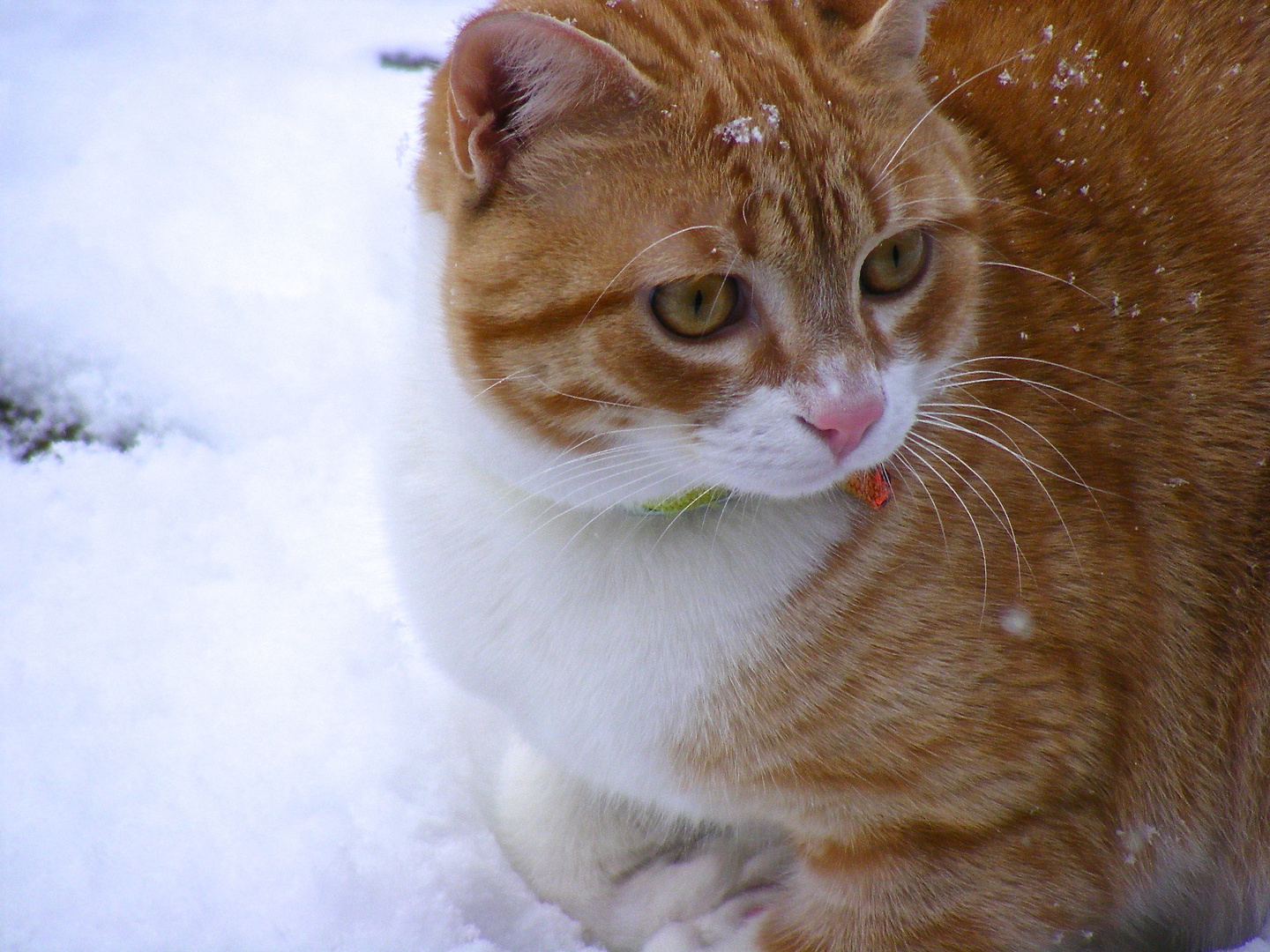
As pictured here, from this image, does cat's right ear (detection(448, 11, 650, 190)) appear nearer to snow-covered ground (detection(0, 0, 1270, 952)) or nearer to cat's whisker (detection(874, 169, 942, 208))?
cat's whisker (detection(874, 169, 942, 208))

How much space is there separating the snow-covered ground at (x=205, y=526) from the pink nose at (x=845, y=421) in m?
0.84

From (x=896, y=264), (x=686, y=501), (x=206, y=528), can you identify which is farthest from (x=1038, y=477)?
(x=206, y=528)

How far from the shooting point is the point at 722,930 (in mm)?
1667

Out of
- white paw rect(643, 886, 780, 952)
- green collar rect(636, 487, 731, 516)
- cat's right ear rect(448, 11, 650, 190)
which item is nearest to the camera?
cat's right ear rect(448, 11, 650, 190)

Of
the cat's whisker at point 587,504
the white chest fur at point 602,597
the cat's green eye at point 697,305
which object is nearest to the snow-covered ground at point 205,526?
the white chest fur at point 602,597

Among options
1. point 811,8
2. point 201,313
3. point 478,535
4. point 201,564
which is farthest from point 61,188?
point 811,8

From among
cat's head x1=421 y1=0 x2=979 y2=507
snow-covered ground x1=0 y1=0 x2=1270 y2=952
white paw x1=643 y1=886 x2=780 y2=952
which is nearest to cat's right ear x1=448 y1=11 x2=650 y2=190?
cat's head x1=421 y1=0 x2=979 y2=507

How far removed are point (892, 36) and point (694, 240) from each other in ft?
1.40

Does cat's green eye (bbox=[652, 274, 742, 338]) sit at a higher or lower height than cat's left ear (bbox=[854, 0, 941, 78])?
lower

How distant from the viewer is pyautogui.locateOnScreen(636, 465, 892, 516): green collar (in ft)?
4.66

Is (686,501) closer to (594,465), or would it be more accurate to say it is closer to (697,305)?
(594,465)

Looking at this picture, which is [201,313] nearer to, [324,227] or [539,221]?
[324,227]

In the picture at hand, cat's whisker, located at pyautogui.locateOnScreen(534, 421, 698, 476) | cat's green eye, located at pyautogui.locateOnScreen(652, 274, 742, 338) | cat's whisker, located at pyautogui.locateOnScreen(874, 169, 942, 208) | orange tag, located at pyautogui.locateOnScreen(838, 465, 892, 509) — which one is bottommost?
orange tag, located at pyautogui.locateOnScreen(838, 465, 892, 509)

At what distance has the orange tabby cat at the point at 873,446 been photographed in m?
1.23
